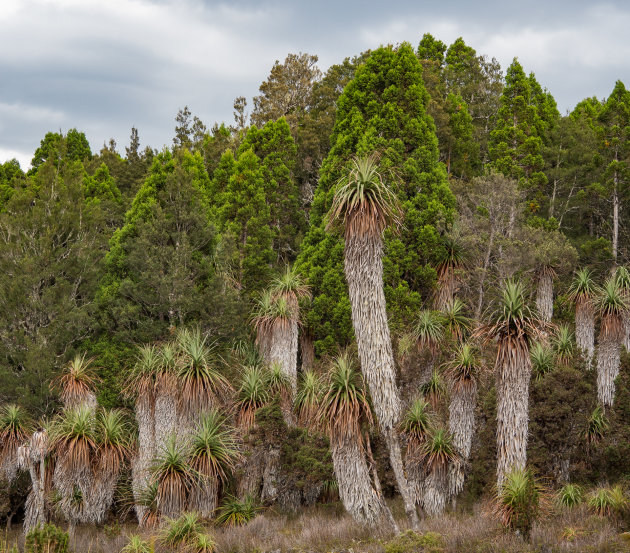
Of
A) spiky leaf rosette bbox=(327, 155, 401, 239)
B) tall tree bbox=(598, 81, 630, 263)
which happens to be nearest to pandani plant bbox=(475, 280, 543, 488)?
spiky leaf rosette bbox=(327, 155, 401, 239)

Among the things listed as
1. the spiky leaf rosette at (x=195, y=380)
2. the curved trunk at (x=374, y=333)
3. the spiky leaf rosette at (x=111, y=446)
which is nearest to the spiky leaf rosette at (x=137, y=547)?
the spiky leaf rosette at (x=111, y=446)

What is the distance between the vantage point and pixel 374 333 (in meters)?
14.2

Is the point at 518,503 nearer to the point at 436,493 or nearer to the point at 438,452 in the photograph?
the point at 438,452

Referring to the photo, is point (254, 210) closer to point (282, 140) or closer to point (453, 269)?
point (282, 140)

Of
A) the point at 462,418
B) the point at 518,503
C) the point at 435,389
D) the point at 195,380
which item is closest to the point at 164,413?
the point at 195,380

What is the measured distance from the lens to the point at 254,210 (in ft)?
88.2

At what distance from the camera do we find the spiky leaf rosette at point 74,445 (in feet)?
54.1

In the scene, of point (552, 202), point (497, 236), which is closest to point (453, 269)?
point (497, 236)

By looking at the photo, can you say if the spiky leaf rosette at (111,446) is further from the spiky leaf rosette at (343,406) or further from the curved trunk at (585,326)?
the curved trunk at (585,326)

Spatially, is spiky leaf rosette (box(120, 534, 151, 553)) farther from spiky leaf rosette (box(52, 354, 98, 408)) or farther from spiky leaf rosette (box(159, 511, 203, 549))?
spiky leaf rosette (box(52, 354, 98, 408))

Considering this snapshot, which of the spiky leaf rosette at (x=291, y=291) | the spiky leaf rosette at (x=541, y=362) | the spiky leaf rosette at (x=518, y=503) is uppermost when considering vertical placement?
the spiky leaf rosette at (x=291, y=291)

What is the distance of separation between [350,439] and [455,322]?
6.66 m

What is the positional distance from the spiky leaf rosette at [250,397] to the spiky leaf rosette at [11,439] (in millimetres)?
6406

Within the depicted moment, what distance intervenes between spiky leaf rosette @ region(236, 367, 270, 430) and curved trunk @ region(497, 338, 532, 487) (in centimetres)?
680
